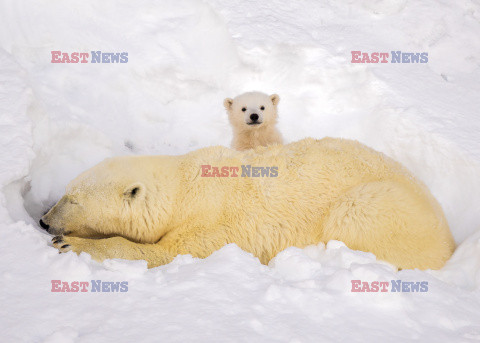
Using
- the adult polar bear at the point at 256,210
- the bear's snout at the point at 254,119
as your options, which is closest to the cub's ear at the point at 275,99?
the bear's snout at the point at 254,119

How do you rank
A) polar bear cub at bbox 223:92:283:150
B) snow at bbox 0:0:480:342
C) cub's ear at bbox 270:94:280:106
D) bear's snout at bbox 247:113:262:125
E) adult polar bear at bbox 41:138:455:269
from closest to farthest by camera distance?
snow at bbox 0:0:480:342
adult polar bear at bbox 41:138:455:269
bear's snout at bbox 247:113:262:125
polar bear cub at bbox 223:92:283:150
cub's ear at bbox 270:94:280:106

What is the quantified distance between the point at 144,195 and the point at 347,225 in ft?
5.36

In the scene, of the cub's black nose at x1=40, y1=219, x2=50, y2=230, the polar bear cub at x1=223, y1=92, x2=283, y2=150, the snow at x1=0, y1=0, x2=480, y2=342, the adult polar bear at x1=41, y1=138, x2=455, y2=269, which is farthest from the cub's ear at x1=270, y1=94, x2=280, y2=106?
the cub's black nose at x1=40, y1=219, x2=50, y2=230

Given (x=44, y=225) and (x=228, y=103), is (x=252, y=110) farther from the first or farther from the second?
(x=44, y=225)

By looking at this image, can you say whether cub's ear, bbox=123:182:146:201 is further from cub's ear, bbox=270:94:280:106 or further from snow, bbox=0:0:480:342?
cub's ear, bbox=270:94:280:106

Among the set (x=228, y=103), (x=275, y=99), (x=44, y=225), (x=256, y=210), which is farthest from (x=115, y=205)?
(x=275, y=99)

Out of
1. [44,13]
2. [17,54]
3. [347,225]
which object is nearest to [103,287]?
[347,225]

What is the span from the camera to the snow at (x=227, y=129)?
2387 millimetres

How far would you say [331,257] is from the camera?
132 inches

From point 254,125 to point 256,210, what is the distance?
2.16 meters

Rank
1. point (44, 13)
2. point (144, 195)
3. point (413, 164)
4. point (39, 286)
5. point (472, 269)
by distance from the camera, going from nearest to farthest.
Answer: point (39, 286)
point (472, 269)
point (144, 195)
point (413, 164)
point (44, 13)

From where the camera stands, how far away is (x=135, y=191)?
3.59 m

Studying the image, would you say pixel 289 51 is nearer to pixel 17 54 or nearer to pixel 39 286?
pixel 17 54

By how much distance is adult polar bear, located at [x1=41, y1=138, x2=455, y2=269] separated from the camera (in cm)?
348
